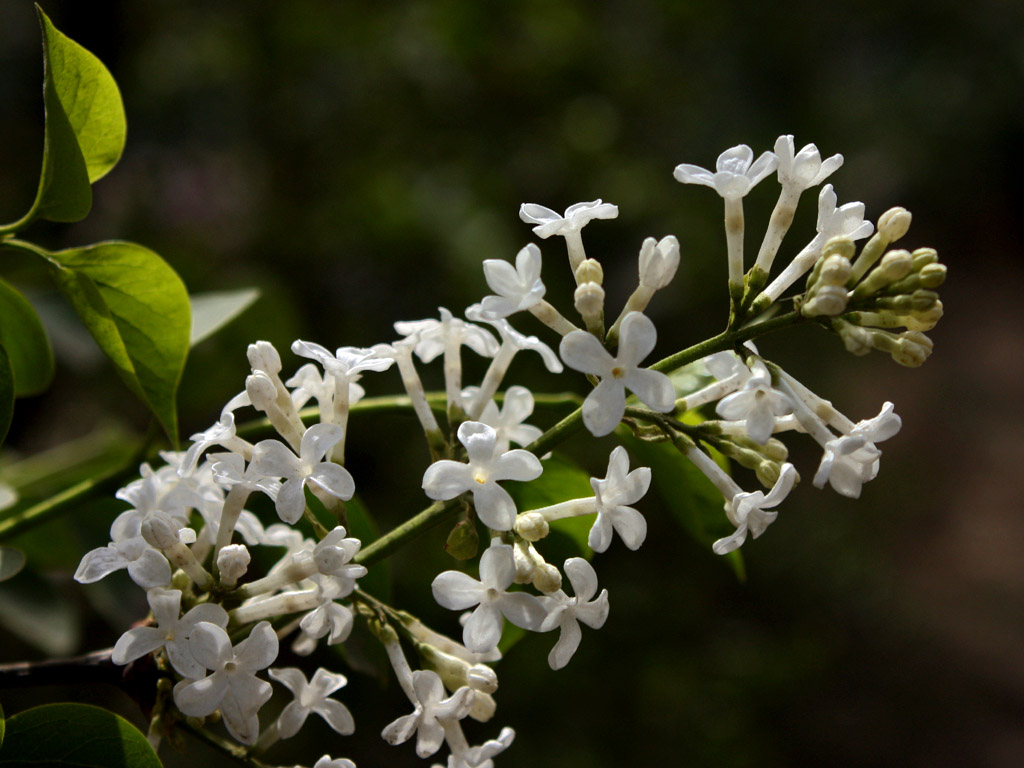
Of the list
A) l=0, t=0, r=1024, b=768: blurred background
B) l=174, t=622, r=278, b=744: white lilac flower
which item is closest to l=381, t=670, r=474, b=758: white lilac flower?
l=174, t=622, r=278, b=744: white lilac flower

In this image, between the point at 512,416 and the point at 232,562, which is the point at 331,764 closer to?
the point at 232,562

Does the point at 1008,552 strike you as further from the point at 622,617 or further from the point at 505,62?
the point at 505,62

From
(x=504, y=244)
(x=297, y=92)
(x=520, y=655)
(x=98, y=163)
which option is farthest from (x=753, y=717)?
(x=98, y=163)

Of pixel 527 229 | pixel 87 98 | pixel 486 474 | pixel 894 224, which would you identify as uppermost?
pixel 87 98

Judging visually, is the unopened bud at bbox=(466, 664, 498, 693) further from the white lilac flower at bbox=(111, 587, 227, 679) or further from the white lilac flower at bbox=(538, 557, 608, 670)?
the white lilac flower at bbox=(111, 587, 227, 679)

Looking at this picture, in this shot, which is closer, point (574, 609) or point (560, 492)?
point (574, 609)

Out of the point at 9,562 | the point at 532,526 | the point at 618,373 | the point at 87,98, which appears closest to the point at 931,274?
the point at 618,373
